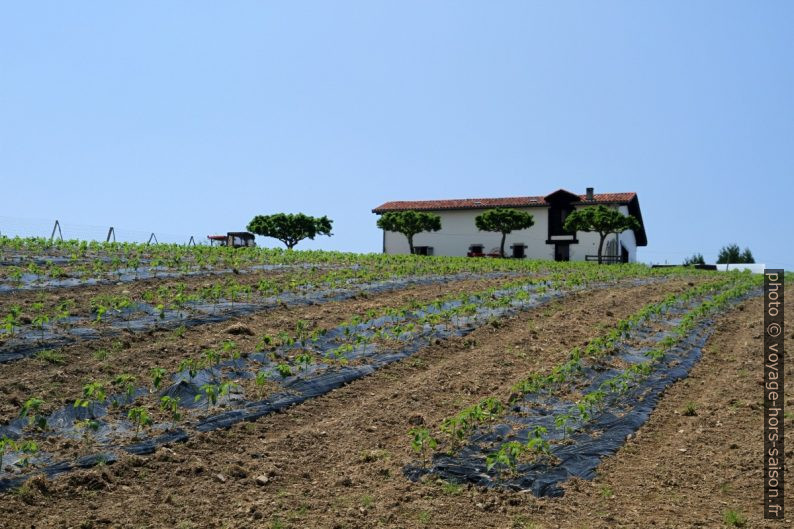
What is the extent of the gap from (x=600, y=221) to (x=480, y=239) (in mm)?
10558

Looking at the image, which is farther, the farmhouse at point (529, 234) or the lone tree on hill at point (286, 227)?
the lone tree on hill at point (286, 227)

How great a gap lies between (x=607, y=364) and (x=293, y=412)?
5279 millimetres

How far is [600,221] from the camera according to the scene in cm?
4175

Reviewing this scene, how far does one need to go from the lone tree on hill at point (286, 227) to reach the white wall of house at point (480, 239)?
6.21 m

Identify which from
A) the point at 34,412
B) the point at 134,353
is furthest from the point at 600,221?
the point at 34,412

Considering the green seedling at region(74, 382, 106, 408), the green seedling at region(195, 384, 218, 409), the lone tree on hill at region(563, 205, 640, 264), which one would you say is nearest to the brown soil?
the green seedling at region(195, 384, 218, 409)

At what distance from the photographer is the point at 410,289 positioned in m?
16.9

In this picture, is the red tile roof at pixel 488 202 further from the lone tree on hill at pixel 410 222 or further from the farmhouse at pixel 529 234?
the lone tree on hill at pixel 410 222

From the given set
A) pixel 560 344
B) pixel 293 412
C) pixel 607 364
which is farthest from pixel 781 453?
pixel 293 412

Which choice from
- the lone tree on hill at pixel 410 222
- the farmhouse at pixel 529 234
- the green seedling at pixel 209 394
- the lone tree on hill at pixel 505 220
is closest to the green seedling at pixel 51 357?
the green seedling at pixel 209 394

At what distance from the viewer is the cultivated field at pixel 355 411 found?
630 cm

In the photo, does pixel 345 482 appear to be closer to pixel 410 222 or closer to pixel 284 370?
pixel 284 370

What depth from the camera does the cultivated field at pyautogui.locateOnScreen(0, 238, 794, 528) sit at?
6.30 metres

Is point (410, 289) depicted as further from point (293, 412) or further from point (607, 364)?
point (293, 412)
